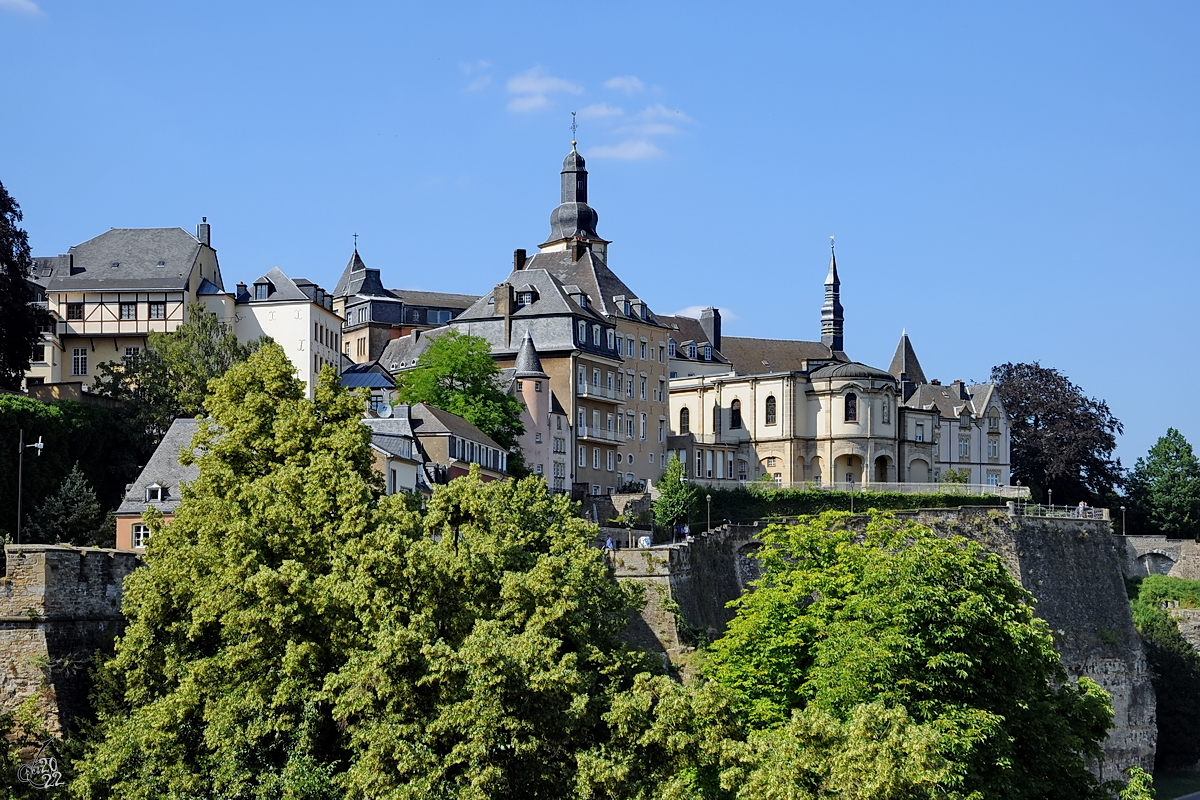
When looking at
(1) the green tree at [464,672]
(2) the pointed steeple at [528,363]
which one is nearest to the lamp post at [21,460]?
(1) the green tree at [464,672]

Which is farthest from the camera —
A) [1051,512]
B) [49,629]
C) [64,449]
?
[1051,512]

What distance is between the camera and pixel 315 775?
2794cm

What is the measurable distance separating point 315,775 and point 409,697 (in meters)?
2.11

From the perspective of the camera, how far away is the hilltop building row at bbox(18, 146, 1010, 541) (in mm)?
69625

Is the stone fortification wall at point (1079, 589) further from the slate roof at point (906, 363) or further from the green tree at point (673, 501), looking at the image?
the slate roof at point (906, 363)

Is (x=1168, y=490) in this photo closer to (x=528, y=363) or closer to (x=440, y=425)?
(x=528, y=363)

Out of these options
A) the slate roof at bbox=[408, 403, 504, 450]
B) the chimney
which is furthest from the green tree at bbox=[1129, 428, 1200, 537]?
the slate roof at bbox=[408, 403, 504, 450]

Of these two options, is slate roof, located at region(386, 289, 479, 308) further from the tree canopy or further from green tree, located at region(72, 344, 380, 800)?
green tree, located at region(72, 344, 380, 800)

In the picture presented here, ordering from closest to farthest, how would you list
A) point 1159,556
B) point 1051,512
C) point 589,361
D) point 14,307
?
point 14,307
point 1051,512
point 589,361
point 1159,556

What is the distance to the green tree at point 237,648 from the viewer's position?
2809 cm

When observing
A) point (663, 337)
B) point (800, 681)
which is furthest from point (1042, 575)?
point (800, 681)

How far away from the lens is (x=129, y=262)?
232ft

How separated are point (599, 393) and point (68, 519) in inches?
1536

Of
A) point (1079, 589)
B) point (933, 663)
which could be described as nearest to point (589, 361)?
point (1079, 589)
